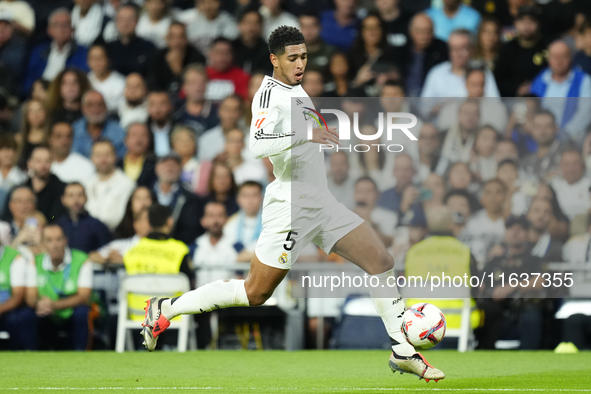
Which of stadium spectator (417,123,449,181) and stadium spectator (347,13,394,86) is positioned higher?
stadium spectator (347,13,394,86)

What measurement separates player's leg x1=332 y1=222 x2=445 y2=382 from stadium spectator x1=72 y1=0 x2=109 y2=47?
7.23m

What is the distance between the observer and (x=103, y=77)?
444 inches

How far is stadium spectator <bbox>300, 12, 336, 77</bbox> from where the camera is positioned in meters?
10.8

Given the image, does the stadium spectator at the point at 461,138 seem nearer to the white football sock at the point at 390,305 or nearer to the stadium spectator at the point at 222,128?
the stadium spectator at the point at 222,128

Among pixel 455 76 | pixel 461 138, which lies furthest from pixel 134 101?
pixel 461 138

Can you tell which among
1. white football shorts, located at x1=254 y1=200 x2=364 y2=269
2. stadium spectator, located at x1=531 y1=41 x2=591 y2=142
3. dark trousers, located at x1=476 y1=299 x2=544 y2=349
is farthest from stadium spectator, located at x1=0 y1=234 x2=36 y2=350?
stadium spectator, located at x1=531 y1=41 x2=591 y2=142

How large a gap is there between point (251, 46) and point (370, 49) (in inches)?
62.5

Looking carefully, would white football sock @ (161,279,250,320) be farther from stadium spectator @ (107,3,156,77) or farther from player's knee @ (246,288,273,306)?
stadium spectator @ (107,3,156,77)

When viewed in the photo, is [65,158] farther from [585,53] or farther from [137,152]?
[585,53]

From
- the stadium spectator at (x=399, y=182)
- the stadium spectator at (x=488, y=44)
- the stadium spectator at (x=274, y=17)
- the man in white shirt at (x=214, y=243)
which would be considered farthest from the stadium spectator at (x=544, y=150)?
the stadium spectator at (x=274, y=17)

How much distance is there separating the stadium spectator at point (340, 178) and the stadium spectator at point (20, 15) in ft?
17.2

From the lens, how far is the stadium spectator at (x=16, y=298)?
29.1 ft

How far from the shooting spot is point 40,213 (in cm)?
981

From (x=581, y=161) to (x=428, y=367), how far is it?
15.0 ft
